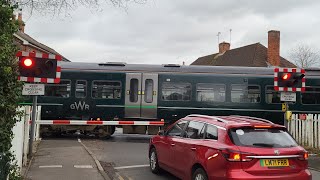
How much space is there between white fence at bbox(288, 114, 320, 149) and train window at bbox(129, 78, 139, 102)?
260 inches

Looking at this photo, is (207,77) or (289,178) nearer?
(289,178)

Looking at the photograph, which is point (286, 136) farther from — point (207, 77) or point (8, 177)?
point (207, 77)

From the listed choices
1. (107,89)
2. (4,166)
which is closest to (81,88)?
(107,89)

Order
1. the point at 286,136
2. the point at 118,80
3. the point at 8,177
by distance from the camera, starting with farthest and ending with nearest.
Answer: the point at 118,80
the point at 286,136
the point at 8,177

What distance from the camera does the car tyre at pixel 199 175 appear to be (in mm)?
7085

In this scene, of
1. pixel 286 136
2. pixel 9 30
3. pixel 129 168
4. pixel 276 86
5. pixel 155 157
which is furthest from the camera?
pixel 276 86

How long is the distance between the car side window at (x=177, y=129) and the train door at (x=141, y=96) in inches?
351

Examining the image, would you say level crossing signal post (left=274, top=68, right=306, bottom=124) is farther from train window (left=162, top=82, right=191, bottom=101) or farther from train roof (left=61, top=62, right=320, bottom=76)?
train window (left=162, top=82, right=191, bottom=101)

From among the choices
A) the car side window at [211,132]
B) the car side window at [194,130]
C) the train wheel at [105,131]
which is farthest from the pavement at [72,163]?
the train wheel at [105,131]

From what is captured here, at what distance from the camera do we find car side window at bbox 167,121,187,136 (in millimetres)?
8816

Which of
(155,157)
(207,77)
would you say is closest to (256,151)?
(155,157)

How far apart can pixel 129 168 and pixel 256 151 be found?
16.3 feet

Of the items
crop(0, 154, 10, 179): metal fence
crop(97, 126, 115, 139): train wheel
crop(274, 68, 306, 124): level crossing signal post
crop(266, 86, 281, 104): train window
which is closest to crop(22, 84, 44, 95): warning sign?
crop(0, 154, 10, 179): metal fence

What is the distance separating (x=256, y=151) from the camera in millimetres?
6648
